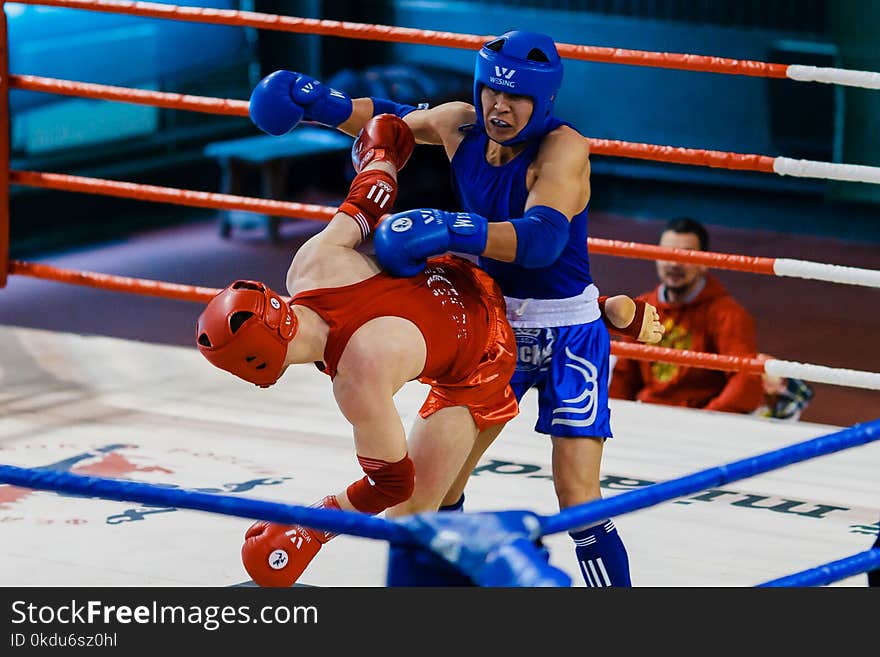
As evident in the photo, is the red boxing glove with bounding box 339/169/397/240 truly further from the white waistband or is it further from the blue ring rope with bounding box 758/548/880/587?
the blue ring rope with bounding box 758/548/880/587

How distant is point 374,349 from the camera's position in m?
2.64

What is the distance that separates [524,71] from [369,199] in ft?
1.27

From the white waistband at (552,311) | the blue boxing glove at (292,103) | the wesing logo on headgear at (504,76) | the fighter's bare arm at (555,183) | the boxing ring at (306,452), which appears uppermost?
the wesing logo on headgear at (504,76)

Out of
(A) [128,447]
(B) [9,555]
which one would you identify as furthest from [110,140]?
(B) [9,555]

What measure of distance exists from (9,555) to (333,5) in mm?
7272

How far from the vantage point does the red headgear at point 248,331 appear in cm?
255

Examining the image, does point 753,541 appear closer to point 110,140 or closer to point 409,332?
point 409,332

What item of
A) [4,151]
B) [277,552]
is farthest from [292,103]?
[4,151]

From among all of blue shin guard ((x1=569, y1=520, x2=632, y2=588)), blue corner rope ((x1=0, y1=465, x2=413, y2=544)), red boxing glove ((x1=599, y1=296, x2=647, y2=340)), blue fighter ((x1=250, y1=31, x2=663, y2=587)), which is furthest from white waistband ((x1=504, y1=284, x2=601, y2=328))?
blue corner rope ((x1=0, y1=465, x2=413, y2=544))

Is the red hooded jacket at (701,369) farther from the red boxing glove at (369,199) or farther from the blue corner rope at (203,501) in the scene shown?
the blue corner rope at (203,501)

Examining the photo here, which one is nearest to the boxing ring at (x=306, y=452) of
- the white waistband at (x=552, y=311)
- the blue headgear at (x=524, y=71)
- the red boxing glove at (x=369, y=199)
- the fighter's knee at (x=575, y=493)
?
the fighter's knee at (x=575, y=493)

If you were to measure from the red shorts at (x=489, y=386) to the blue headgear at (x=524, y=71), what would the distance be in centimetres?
35

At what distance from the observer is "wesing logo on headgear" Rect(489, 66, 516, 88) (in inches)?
108

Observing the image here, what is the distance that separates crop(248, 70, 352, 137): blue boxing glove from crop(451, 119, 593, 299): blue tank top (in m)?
0.35
